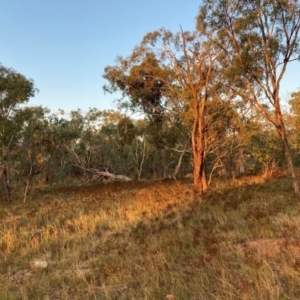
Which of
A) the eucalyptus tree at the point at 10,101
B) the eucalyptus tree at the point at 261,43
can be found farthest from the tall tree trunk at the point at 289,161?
the eucalyptus tree at the point at 10,101

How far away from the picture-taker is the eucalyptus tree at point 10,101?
19516 mm

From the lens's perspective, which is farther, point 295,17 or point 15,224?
point 295,17

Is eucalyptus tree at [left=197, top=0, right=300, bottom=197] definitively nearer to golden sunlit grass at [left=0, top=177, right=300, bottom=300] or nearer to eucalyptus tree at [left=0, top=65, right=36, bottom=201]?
golden sunlit grass at [left=0, top=177, right=300, bottom=300]

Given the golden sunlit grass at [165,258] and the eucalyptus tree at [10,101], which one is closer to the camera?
the golden sunlit grass at [165,258]

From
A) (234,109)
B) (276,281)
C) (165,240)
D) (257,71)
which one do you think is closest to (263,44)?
(257,71)

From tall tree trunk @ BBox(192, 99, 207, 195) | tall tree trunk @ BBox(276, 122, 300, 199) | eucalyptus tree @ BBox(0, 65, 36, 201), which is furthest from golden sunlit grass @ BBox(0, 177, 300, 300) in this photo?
eucalyptus tree @ BBox(0, 65, 36, 201)

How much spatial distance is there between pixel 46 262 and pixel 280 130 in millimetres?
9333

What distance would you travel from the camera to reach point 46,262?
620 cm

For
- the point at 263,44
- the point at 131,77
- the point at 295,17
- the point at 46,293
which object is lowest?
the point at 46,293

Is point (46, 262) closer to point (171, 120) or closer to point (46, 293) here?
point (46, 293)

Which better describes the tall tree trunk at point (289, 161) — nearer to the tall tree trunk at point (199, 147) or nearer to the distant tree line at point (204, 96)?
the distant tree line at point (204, 96)

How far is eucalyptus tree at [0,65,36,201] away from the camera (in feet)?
64.0

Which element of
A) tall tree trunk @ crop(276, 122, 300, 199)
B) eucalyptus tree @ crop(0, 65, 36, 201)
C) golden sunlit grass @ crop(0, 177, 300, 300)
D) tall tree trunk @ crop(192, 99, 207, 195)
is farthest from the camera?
eucalyptus tree @ crop(0, 65, 36, 201)

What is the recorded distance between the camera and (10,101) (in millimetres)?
19953
